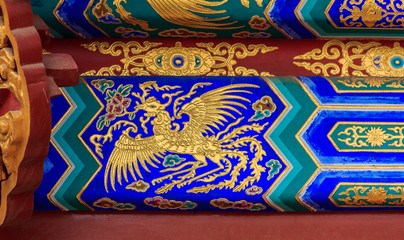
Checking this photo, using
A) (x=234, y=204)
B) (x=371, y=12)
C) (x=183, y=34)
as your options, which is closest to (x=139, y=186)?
(x=234, y=204)

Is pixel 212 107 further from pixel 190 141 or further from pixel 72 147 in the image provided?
pixel 72 147

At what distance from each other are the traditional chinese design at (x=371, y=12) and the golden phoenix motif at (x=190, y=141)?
0.23 metres

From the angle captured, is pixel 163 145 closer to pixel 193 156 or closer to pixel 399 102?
pixel 193 156

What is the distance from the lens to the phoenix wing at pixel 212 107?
1013 millimetres

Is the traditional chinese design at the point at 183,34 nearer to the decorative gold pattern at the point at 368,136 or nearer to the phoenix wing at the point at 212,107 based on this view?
the phoenix wing at the point at 212,107

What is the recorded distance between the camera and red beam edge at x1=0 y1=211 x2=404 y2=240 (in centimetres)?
102

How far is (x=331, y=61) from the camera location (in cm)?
103

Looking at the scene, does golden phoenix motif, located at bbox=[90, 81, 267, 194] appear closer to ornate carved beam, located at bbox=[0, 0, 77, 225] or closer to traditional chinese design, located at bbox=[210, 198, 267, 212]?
traditional chinese design, located at bbox=[210, 198, 267, 212]

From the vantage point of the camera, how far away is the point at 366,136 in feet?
3.32

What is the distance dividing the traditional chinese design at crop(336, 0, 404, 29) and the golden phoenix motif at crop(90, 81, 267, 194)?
0.23m

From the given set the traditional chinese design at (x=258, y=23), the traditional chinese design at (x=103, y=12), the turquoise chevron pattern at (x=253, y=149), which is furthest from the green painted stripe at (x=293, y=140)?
the traditional chinese design at (x=103, y=12)

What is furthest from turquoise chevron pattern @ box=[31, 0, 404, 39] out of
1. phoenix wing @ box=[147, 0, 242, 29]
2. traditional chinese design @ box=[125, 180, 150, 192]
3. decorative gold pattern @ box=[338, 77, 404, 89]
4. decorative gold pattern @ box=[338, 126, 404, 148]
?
traditional chinese design @ box=[125, 180, 150, 192]

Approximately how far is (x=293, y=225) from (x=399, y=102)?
347mm

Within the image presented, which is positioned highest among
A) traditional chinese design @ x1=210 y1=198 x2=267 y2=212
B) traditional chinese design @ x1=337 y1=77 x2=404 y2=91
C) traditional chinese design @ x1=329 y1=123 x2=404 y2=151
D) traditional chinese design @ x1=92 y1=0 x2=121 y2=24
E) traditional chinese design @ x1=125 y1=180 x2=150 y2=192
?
traditional chinese design @ x1=337 y1=77 x2=404 y2=91
